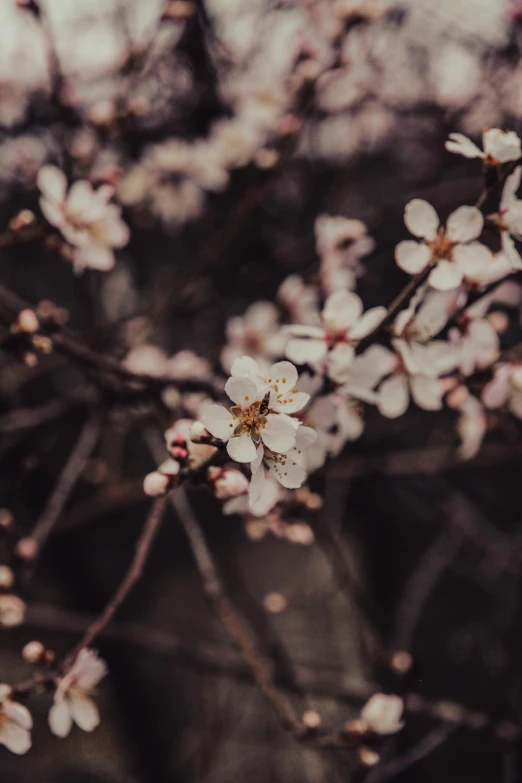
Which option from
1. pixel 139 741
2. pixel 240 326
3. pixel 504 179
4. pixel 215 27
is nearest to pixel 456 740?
pixel 139 741

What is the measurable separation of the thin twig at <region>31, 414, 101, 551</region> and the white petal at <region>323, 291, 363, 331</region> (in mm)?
815

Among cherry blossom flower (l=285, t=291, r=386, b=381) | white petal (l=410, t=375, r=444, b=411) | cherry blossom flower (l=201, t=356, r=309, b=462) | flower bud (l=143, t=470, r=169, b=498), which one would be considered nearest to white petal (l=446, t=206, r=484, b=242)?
cherry blossom flower (l=285, t=291, r=386, b=381)

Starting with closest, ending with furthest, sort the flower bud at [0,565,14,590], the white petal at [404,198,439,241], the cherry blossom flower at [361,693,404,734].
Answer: the white petal at [404,198,439,241] → the cherry blossom flower at [361,693,404,734] → the flower bud at [0,565,14,590]

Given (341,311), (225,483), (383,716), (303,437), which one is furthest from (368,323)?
(383,716)

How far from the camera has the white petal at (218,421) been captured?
79 centimetres

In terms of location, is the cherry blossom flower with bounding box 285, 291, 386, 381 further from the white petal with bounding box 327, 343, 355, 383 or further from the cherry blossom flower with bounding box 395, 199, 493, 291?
the cherry blossom flower with bounding box 395, 199, 493, 291

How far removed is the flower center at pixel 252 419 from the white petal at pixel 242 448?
5 cm

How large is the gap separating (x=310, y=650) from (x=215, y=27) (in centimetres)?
383

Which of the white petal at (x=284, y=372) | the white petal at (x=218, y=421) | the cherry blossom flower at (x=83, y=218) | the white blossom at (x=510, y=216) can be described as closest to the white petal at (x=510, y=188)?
the white blossom at (x=510, y=216)

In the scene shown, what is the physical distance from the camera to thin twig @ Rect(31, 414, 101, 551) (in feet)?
4.64

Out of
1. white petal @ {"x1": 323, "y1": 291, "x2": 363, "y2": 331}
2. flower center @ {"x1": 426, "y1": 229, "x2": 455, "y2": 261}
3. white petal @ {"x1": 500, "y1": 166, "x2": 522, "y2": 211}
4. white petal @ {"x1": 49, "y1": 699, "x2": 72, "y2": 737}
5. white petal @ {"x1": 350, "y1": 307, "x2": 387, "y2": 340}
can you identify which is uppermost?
white petal @ {"x1": 500, "y1": 166, "x2": 522, "y2": 211}

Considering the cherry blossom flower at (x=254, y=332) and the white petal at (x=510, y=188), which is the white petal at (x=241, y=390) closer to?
the white petal at (x=510, y=188)

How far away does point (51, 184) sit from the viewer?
4.30ft

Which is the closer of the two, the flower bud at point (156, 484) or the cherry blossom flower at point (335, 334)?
the flower bud at point (156, 484)
